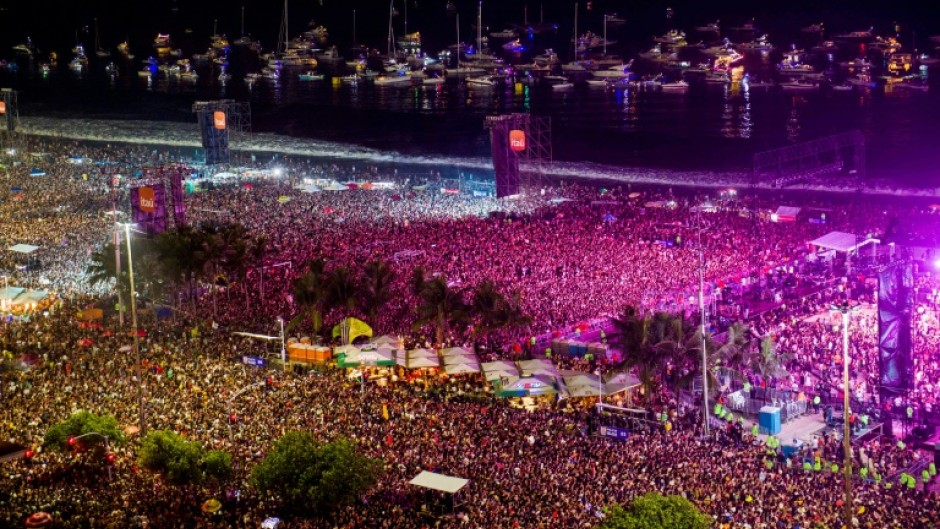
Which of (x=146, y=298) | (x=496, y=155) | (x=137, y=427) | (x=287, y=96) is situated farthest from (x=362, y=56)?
(x=137, y=427)

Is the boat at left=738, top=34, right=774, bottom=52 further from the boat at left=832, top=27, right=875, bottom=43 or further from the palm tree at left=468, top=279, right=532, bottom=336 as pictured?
the palm tree at left=468, top=279, right=532, bottom=336

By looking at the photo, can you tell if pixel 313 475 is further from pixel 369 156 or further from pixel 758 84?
pixel 758 84

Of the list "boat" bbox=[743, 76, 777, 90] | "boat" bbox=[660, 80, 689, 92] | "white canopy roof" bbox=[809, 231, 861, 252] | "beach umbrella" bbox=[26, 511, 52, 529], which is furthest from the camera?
"boat" bbox=[660, 80, 689, 92]

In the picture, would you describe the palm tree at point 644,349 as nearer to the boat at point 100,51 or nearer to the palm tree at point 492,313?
the palm tree at point 492,313

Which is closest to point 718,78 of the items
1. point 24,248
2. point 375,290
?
point 24,248

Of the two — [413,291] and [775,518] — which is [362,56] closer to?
[413,291]

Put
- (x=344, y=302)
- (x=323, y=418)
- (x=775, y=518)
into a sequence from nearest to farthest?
(x=775, y=518), (x=323, y=418), (x=344, y=302)

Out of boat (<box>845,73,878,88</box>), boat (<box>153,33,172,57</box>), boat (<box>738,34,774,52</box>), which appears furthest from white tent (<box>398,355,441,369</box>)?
boat (<box>153,33,172,57</box>)
